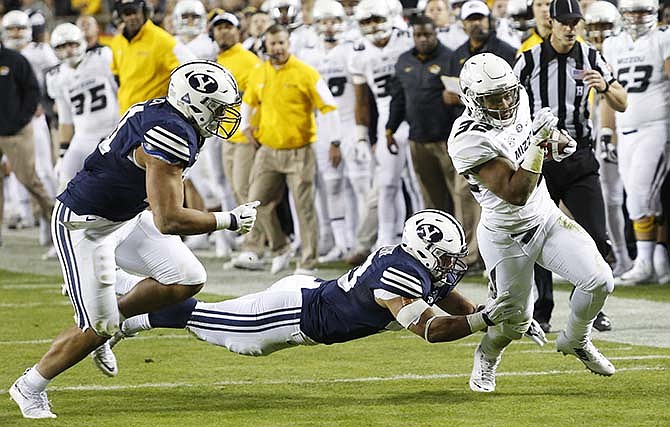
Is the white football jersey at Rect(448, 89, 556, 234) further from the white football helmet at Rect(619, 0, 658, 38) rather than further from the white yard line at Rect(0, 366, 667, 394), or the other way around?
the white football helmet at Rect(619, 0, 658, 38)

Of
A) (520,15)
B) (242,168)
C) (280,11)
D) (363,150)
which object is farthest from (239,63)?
(520,15)

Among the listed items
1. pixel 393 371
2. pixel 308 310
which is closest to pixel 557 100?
pixel 393 371

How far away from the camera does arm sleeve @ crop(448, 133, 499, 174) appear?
5.47m

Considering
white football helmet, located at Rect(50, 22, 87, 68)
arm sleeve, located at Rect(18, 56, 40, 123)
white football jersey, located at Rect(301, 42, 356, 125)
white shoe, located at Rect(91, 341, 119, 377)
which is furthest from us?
arm sleeve, located at Rect(18, 56, 40, 123)

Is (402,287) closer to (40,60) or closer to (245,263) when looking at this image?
(245,263)

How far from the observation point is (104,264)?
5500 mm

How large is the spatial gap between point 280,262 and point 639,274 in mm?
2579

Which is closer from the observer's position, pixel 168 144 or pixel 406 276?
pixel 168 144

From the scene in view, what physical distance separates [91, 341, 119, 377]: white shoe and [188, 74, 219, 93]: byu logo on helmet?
47.3 inches

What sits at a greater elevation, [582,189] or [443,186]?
[582,189]

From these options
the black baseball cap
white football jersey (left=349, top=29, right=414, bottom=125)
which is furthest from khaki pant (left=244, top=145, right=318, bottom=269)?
the black baseball cap

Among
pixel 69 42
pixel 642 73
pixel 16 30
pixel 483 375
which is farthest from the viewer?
pixel 16 30

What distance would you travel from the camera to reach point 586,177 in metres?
7.04

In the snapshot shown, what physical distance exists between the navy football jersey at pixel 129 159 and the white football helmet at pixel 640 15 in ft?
14.6
